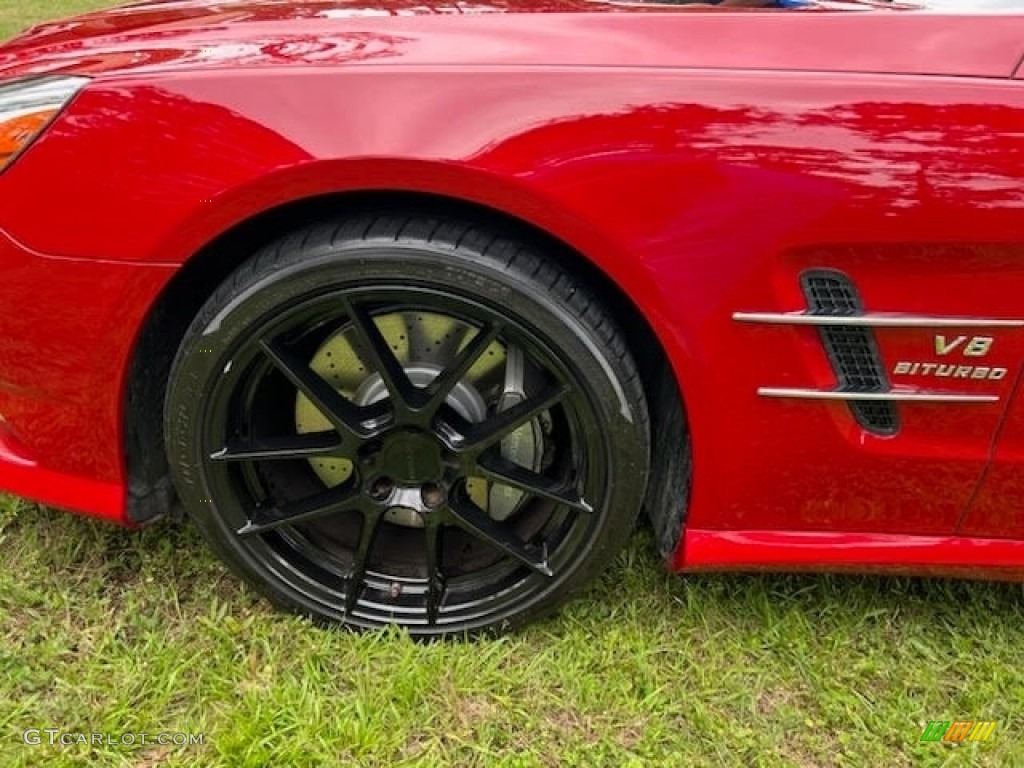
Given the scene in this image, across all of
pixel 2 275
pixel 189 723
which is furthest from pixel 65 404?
pixel 189 723

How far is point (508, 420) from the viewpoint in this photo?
171 centimetres

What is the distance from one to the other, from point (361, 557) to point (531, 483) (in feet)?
1.29

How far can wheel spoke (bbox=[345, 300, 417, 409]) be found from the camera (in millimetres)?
1640

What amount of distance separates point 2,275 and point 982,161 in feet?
5.56

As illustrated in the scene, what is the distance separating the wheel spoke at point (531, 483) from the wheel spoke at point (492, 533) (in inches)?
3.8

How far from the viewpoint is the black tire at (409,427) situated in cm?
159

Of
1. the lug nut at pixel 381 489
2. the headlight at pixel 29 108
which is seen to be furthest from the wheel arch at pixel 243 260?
the lug nut at pixel 381 489

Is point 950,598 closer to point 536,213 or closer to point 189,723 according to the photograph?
point 536,213

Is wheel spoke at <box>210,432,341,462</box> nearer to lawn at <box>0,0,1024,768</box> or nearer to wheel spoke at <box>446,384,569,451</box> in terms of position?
wheel spoke at <box>446,384,569,451</box>

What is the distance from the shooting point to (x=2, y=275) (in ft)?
5.44

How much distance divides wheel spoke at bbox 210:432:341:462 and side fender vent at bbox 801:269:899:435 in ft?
3.03

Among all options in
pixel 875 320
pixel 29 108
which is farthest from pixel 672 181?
pixel 29 108

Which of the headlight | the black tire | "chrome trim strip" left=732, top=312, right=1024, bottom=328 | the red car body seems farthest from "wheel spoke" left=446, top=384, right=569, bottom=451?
the headlight

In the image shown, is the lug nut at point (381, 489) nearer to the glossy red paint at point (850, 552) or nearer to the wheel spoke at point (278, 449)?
the wheel spoke at point (278, 449)
